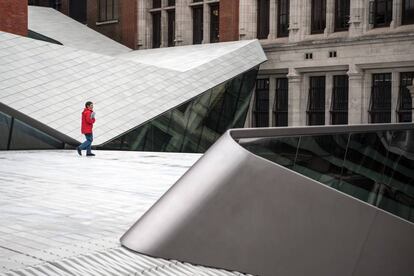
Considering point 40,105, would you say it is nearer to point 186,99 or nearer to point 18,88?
point 18,88

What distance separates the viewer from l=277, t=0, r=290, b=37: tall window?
2680cm

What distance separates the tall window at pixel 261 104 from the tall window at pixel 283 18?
2443 millimetres

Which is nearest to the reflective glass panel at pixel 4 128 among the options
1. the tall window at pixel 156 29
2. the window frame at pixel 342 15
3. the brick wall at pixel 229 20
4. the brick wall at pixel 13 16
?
the brick wall at pixel 13 16

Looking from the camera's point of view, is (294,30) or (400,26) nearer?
(400,26)

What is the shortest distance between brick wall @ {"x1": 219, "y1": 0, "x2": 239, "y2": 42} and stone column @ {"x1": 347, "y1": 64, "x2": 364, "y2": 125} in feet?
22.3

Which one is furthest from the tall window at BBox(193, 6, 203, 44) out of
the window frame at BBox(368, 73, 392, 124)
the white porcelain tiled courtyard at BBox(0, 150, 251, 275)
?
the white porcelain tiled courtyard at BBox(0, 150, 251, 275)

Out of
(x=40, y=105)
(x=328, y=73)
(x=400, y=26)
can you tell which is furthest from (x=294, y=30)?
(x=40, y=105)

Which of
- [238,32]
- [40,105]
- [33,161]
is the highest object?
[238,32]

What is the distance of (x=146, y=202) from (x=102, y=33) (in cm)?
2960

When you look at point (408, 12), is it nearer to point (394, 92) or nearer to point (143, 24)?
point (394, 92)

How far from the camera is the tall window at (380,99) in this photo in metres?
23.5

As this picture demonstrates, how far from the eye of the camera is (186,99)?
19.8 metres

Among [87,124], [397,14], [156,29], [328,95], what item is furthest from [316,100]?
[87,124]

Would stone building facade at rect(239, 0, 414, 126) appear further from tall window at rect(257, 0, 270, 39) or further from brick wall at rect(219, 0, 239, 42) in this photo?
brick wall at rect(219, 0, 239, 42)
